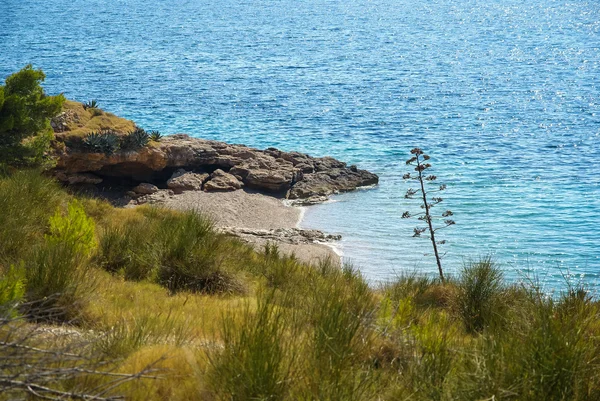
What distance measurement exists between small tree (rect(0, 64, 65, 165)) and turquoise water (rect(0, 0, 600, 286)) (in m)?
9.60

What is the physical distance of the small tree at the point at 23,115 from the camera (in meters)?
16.5

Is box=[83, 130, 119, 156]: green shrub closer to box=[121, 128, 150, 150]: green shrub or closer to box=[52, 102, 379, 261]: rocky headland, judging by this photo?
box=[52, 102, 379, 261]: rocky headland

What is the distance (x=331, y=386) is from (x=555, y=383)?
1.49 metres

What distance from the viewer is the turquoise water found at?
80.0 feet

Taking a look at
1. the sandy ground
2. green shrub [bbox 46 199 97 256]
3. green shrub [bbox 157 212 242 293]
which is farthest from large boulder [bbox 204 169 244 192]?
green shrub [bbox 46 199 97 256]

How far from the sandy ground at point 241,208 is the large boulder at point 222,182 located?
1.09 ft

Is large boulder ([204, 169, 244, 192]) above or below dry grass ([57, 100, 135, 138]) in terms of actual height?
below

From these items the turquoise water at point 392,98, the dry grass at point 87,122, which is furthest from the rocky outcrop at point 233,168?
the turquoise water at point 392,98

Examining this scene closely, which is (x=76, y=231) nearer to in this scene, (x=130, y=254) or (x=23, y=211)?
(x=130, y=254)

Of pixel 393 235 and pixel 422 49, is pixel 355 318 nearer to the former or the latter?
pixel 393 235

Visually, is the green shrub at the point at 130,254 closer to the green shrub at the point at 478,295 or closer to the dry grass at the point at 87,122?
the green shrub at the point at 478,295

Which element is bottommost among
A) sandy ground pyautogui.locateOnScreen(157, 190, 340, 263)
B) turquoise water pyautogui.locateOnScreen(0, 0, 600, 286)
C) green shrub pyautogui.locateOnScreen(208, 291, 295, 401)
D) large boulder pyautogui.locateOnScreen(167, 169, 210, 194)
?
green shrub pyautogui.locateOnScreen(208, 291, 295, 401)

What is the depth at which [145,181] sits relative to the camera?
2709 cm

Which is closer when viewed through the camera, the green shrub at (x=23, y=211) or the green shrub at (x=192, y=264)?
the green shrub at (x=23, y=211)
